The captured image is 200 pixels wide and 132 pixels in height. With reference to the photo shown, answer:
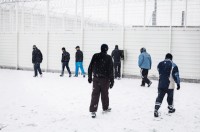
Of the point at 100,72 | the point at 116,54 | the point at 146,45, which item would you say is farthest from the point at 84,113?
the point at 146,45

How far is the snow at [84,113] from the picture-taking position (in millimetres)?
6172

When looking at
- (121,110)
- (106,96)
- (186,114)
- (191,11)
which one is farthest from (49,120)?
(191,11)

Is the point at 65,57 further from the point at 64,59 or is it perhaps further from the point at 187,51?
the point at 187,51

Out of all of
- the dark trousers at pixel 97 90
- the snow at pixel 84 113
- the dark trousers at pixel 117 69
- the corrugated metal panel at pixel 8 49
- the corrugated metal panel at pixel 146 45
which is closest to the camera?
the snow at pixel 84 113

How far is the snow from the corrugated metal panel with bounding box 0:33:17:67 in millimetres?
9773

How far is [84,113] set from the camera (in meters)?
7.42

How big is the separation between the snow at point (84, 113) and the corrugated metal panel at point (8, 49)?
385 inches

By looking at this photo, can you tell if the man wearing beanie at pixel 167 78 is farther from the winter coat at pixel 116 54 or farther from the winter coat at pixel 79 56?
the winter coat at pixel 79 56

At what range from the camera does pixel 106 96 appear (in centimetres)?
741

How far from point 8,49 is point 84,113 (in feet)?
47.3

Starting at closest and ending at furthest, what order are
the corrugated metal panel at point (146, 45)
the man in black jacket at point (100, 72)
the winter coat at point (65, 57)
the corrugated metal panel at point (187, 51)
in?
the man in black jacket at point (100, 72) < the corrugated metal panel at point (187, 51) < the corrugated metal panel at point (146, 45) < the winter coat at point (65, 57)

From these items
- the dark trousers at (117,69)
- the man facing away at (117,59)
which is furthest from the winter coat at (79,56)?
the dark trousers at (117,69)

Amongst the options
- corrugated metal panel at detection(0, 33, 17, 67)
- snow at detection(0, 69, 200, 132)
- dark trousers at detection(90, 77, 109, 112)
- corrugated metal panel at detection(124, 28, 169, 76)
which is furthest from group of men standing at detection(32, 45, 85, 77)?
dark trousers at detection(90, 77, 109, 112)

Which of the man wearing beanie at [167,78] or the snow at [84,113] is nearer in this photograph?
the snow at [84,113]
